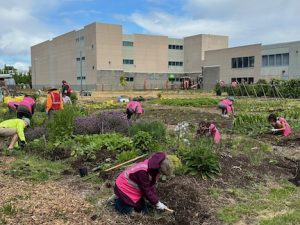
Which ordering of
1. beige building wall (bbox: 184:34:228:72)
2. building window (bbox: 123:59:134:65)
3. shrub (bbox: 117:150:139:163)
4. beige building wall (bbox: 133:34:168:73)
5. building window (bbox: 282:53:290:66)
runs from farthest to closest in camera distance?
beige building wall (bbox: 184:34:228:72), beige building wall (bbox: 133:34:168:73), building window (bbox: 123:59:134:65), building window (bbox: 282:53:290:66), shrub (bbox: 117:150:139:163)

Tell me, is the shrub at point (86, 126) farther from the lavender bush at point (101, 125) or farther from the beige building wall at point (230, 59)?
the beige building wall at point (230, 59)

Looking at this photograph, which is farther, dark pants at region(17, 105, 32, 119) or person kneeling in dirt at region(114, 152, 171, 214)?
dark pants at region(17, 105, 32, 119)

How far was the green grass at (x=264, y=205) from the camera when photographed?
5328 millimetres

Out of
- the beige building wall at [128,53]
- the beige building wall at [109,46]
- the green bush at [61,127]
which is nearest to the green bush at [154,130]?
the green bush at [61,127]

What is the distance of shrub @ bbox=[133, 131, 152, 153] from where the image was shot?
7809 millimetres

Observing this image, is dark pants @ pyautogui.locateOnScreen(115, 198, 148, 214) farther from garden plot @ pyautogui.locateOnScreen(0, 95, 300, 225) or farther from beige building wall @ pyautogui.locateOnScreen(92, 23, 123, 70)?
beige building wall @ pyautogui.locateOnScreen(92, 23, 123, 70)

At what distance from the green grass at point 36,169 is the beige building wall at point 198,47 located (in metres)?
71.3

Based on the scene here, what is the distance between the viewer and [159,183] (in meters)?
6.27

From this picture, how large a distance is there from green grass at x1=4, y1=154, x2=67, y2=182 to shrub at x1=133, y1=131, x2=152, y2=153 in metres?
1.41

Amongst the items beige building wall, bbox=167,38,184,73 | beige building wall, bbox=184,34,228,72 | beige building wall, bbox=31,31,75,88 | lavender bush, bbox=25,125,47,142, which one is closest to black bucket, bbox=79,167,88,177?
lavender bush, bbox=25,125,47,142

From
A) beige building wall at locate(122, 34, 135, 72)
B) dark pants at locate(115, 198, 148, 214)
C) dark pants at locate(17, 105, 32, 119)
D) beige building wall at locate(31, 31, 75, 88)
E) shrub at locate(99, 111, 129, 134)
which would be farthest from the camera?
beige building wall at locate(31, 31, 75, 88)

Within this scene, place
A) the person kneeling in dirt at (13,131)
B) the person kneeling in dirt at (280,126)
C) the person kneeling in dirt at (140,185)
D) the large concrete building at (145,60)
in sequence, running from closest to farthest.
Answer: the person kneeling in dirt at (140,185)
the person kneeling in dirt at (13,131)
the person kneeling in dirt at (280,126)
the large concrete building at (145,60)

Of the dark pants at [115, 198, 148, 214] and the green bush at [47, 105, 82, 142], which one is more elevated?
the green bush at [47, 105, 82, 142]

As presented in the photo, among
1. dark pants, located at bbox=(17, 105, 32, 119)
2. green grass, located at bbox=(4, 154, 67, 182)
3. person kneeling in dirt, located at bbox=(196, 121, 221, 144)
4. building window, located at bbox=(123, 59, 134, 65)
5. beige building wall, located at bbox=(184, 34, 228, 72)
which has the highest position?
beige building wall, located at bbox=(184, 34, 228, 72)
